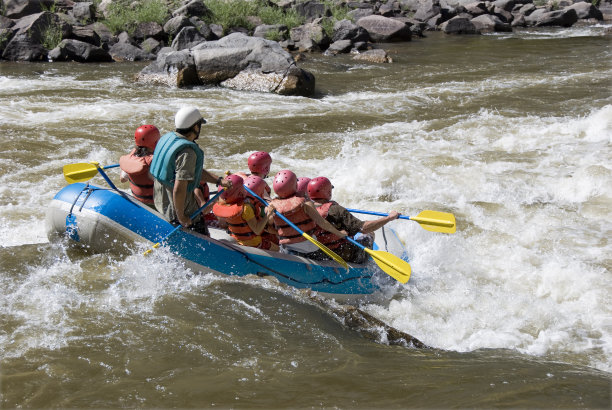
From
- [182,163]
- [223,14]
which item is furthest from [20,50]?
[182,163]

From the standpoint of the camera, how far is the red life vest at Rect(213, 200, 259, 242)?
183 inches

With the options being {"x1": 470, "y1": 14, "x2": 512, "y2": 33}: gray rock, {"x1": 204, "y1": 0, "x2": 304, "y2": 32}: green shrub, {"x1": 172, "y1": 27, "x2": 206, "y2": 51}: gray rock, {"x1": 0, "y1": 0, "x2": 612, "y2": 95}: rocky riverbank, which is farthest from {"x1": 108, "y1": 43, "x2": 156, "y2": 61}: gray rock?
{"x1": 470, "y1": 14, "x2": 512, "y2": 33}: gray rock

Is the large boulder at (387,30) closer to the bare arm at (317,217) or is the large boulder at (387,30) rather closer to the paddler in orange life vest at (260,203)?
the paddler in orange life vest at (260,203)

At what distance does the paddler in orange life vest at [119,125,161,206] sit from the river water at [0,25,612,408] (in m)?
0.62

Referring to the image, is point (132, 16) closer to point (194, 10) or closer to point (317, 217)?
point (194, 10)

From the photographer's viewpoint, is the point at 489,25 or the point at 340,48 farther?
the point at 489,25

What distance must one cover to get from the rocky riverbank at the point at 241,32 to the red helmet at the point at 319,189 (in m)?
7.26

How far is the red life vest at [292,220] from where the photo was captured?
4.66 meters

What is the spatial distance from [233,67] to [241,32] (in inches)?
196

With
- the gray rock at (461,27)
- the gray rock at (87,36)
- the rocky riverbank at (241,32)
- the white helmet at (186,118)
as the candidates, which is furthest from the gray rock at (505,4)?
the white helmet at (186,118)

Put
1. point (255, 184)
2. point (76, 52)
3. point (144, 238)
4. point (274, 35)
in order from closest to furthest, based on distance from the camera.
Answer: point (144, 238) → point (255, 184) → point (76, 52) → point (274, 35)

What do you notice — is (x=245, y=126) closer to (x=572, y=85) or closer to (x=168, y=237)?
(x=168, y=237)

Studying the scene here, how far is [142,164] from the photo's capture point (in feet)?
15.8

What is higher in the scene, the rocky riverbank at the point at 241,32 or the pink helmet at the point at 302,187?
the rocky riverbank at the point at 241,32
